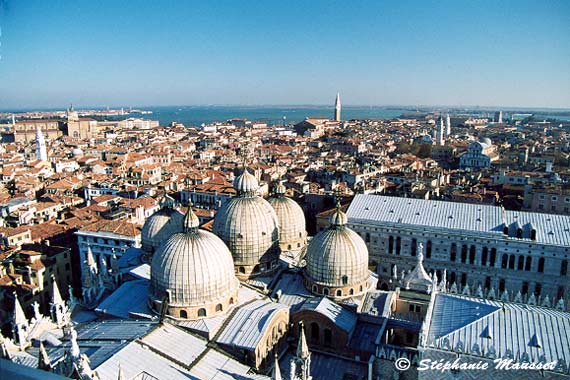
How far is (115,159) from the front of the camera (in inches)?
2254

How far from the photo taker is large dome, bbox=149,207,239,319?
1352 centimetres

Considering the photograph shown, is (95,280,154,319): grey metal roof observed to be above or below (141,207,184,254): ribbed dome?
below

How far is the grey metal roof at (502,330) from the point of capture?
409 inches

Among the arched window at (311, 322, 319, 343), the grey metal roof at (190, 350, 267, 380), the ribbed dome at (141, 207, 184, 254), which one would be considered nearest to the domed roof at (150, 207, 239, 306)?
the grey metal roof at (190, 350, 267, 380)

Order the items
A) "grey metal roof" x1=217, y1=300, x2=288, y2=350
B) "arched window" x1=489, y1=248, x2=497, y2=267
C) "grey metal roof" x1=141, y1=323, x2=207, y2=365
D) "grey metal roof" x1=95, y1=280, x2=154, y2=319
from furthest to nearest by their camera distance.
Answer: "arched window" x1=489, y1=248, x2=497, y2=267 < "grey metal roof" x1=95, y1=280, x2=154, y2=319 < "grey metal roof" x1=217, y1=300, x2=288, y2=350 < "grey metal roof" x1=141, y1=323, x2=207, y2=365

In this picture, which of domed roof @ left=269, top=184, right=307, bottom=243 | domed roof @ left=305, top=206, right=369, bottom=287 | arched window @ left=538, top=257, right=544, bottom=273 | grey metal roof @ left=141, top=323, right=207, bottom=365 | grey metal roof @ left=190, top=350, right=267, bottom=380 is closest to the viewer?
grey metal roof @ left=190, top=350, right=267, bottom=380

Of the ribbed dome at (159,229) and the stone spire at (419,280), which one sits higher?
the ribbed dome at (159,229)

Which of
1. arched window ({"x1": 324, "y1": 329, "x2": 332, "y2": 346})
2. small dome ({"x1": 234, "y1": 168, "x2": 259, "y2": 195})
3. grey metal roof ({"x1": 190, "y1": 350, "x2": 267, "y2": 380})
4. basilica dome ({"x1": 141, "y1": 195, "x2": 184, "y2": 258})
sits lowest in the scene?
arched window ({"x1": 324, "y1": 329, "x2": 332, "y2": 346})

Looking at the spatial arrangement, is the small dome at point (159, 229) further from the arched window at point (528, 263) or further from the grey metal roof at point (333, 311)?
the arched window at point (528, 263)

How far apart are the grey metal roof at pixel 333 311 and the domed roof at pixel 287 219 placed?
12.5ft

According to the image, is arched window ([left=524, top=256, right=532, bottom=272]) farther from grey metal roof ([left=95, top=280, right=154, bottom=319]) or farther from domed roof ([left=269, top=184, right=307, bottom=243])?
grey metal roof ([left=95, top=280, right=154, bottom=319])

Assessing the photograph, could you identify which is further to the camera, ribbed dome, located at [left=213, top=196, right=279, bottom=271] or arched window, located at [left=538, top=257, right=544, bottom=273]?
arched window, located at [left=538, top=257, right=544, bottom=273]

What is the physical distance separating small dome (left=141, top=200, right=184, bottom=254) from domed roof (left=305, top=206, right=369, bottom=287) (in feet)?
20.1

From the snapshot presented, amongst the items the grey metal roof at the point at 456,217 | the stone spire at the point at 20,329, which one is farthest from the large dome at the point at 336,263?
the stone spire at the point at 20,329
